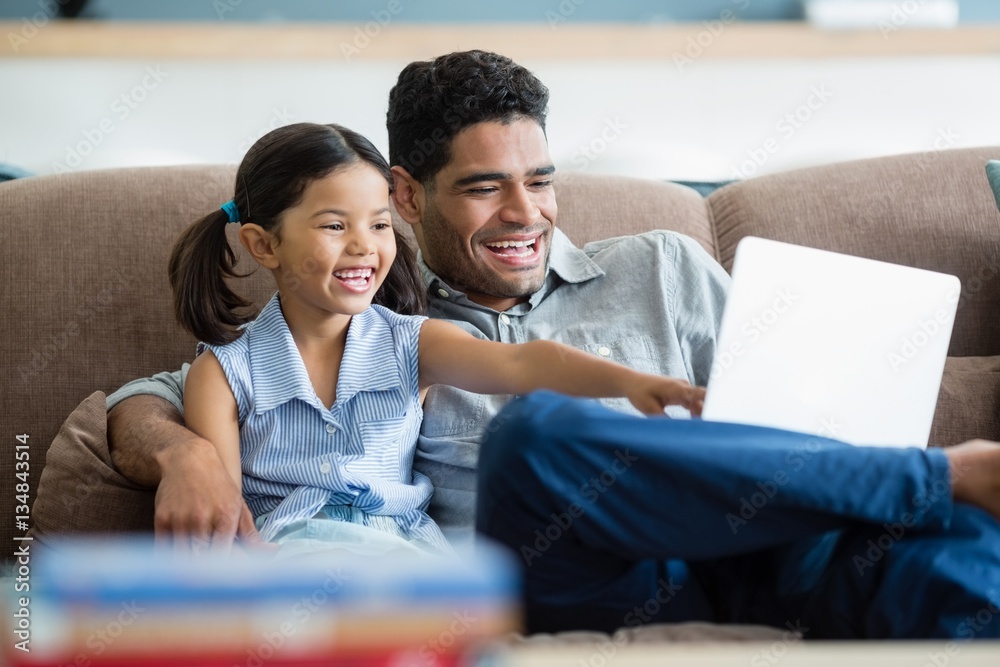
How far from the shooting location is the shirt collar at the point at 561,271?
1.68m

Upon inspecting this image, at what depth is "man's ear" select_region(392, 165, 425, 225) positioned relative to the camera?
1.77 metres

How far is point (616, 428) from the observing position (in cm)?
99

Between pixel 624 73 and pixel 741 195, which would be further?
pixel 624 73

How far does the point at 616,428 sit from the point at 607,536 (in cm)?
11

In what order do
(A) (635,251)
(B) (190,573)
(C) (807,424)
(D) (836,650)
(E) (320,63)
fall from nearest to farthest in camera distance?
(B) (190,573) < (D) (836,650) < (C) (807,424) < (A) (635,251) < (E) (320,63)

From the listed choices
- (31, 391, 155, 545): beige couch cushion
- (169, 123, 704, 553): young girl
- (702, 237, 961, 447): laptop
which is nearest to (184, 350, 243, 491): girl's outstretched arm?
(169, 123, 704, 553): young girl

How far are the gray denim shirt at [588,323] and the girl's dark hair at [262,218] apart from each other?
0.10 m

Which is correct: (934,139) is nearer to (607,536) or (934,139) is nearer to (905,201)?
(905,201)

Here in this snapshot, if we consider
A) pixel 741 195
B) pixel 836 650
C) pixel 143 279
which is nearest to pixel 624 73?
pixel 741 195

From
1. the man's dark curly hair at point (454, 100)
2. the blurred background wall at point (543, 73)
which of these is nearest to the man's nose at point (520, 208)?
the man's dark curly hair at point (454, 100)

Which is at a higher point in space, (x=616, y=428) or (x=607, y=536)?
(x=616, y=428)

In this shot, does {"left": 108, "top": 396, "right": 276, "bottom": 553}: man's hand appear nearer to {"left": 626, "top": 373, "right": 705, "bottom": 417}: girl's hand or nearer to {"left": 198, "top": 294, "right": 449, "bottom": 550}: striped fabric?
{"left": 198, "top": 294, "right": 449, "bottom": 550}: striped fabric

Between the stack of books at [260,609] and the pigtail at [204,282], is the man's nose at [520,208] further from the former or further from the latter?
the stack of books at [260,609]

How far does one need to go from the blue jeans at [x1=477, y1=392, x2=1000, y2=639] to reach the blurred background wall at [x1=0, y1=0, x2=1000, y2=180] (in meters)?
1.80
